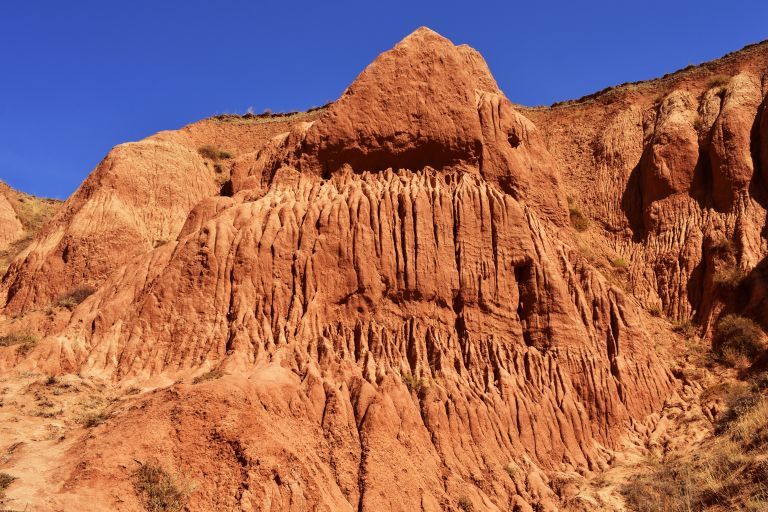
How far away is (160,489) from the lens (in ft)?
52.0

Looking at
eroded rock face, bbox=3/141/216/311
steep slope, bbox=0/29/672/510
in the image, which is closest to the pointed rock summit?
steep slope, bbox=0/29/672/510

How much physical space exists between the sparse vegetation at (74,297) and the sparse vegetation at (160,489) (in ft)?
37.9

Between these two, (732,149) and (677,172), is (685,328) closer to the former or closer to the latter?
(677,172)

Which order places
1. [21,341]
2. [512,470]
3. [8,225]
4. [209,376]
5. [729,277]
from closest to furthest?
[209,376]
[512,470]
[21,341]
[729,277]
[8,225]

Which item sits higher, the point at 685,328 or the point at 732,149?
the point at 732,149

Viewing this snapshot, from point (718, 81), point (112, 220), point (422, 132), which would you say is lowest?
point (112, 220)

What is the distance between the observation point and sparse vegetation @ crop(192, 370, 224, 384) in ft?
64.9

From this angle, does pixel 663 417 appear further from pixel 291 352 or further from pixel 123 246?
pixel 123 246

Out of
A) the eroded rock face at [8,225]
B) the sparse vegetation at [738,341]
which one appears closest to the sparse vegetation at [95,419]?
the sparse vegetation at [738,341]

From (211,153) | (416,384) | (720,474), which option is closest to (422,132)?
(416,384)

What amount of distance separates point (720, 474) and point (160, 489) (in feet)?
42.2

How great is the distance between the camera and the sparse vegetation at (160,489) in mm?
15586

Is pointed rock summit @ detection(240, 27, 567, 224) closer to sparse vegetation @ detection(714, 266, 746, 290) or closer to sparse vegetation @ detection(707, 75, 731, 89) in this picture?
sparse vegetation @ detection(714, 266, 746, 290)

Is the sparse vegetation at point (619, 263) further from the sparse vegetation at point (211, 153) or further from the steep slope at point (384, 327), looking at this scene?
the sparse vegetation at point (211, 153)
